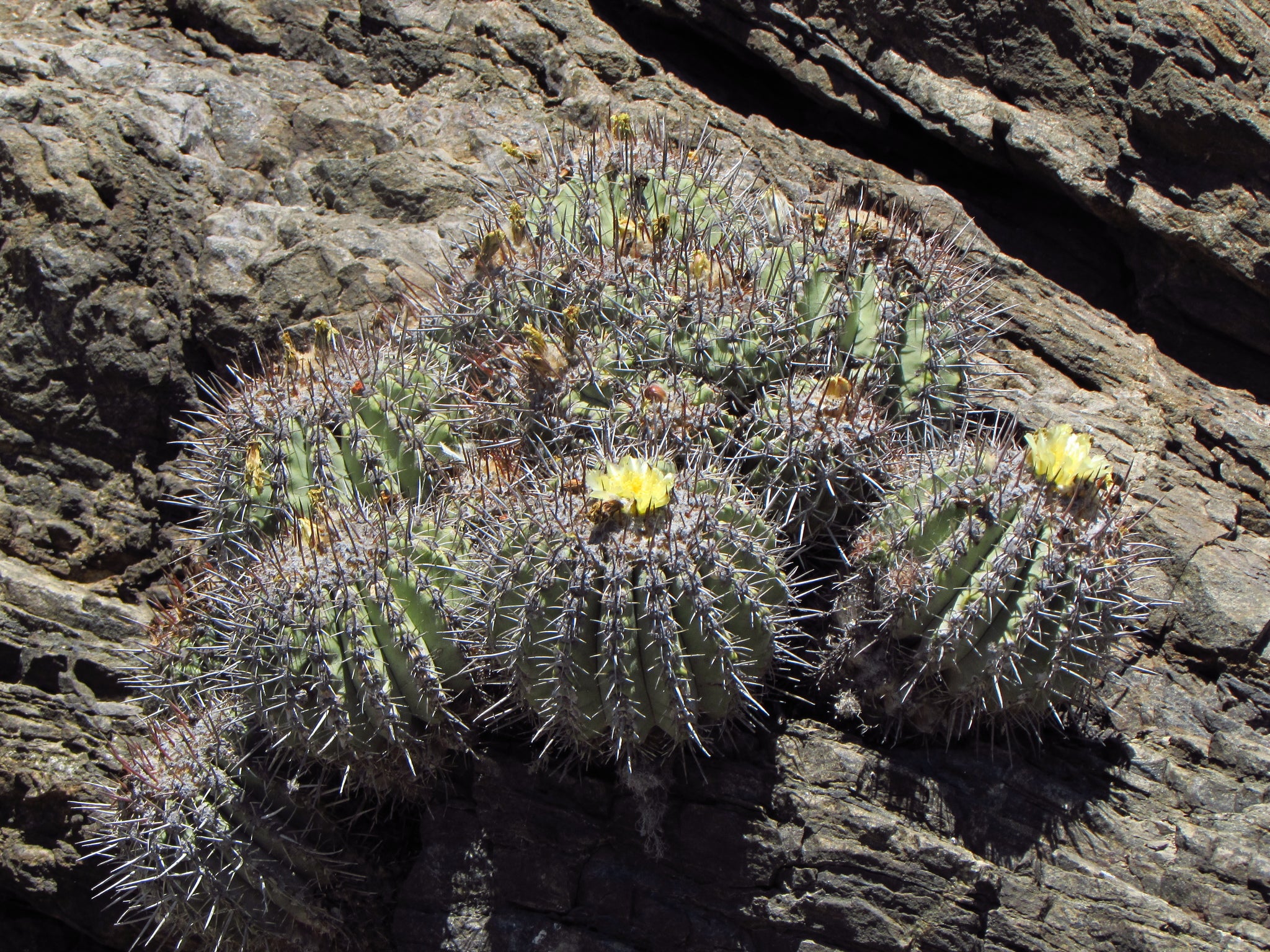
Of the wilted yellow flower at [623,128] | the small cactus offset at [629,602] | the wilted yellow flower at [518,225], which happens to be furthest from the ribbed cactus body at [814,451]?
the wilted yellow flower at [623,128]

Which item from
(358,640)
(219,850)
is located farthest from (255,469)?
(219,850)

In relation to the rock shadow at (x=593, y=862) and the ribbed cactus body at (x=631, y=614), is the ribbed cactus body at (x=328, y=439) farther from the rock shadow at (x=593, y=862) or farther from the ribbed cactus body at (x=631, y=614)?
the rock shadow at (x=593, y=862)

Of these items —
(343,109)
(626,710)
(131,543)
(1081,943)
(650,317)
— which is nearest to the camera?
(626,710)

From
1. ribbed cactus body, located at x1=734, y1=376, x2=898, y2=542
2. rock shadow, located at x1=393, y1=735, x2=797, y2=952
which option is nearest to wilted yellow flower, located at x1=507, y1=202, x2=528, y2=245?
ribbed cactus body, located at x1=734, y1=376, x2=898, y2=542

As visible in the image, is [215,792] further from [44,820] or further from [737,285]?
[737,285]

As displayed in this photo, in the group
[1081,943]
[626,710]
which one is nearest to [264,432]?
[626,710]

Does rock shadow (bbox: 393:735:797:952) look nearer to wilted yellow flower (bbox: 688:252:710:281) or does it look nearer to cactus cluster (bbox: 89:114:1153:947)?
cactus cluster (bbox: 89:114:1153:947)
